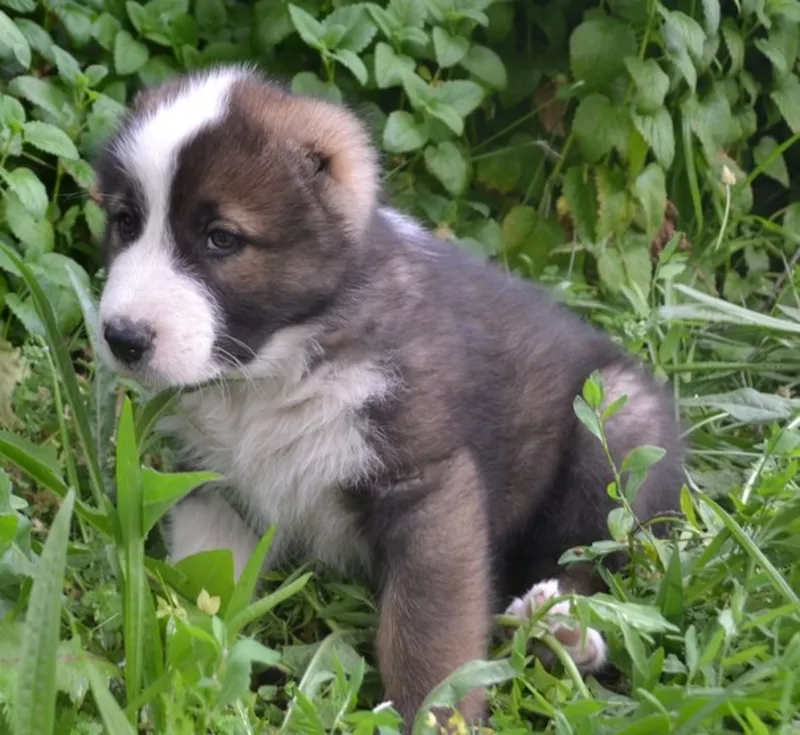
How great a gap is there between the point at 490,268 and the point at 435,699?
1430mm

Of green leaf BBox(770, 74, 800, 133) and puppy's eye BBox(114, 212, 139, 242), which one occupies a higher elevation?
puppy's eye BBox(114, 212, 139, 242)

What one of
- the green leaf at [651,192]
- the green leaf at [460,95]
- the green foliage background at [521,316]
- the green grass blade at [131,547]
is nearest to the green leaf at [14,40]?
the green foliage background at [521,316]

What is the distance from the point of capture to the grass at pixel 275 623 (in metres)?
→ 1.95

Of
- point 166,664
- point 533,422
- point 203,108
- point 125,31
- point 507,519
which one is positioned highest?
point 203,108

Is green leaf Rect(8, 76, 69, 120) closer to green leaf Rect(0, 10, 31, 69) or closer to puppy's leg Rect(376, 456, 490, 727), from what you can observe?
green leaf Rect(0, 10, 31, 69)

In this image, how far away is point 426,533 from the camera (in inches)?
98.6

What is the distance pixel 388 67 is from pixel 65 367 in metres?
1.76

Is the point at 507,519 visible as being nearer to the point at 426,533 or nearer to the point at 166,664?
the point at 426,533

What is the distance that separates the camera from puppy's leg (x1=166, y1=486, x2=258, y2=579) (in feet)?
9.39

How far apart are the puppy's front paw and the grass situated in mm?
52

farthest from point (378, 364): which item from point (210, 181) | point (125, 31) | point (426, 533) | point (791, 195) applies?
point (791, 195)

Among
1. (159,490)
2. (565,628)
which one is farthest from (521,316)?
(159,490)

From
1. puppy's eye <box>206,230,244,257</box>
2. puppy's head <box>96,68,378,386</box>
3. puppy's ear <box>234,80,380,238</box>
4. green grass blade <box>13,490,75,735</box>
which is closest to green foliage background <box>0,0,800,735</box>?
green grass blade <box>13,490,75,735</box>

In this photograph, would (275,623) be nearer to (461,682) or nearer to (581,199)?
(461,682)
